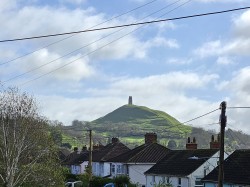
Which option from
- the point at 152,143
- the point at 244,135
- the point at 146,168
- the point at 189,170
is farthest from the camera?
the point at 244,135

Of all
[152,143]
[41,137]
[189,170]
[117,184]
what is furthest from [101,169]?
[41,137]

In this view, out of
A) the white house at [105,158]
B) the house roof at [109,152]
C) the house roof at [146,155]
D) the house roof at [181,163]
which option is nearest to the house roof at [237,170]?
the house roof at [181,163]

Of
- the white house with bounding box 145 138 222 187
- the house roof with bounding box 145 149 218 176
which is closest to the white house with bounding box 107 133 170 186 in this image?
the house roof with bounding box 145 149 218 176

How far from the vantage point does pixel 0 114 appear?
41.4m

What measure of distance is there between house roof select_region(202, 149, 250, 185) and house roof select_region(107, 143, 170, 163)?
57.3ft

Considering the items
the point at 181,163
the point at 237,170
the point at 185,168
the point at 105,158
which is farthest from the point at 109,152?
the point at 237,170

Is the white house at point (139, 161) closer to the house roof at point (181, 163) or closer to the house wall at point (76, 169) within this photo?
the house roof at point (181, 163)

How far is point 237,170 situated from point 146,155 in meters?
22.0

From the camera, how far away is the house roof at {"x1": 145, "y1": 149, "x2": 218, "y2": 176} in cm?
4881

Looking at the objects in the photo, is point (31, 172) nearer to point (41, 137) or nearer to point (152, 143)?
point (41, 137)

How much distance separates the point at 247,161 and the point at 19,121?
19992 mm

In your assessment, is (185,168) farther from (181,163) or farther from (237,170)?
(237,170)

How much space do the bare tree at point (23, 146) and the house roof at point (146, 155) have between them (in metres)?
19.7

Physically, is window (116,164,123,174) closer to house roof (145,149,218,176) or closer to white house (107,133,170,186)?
white house (107,133,170,186)
